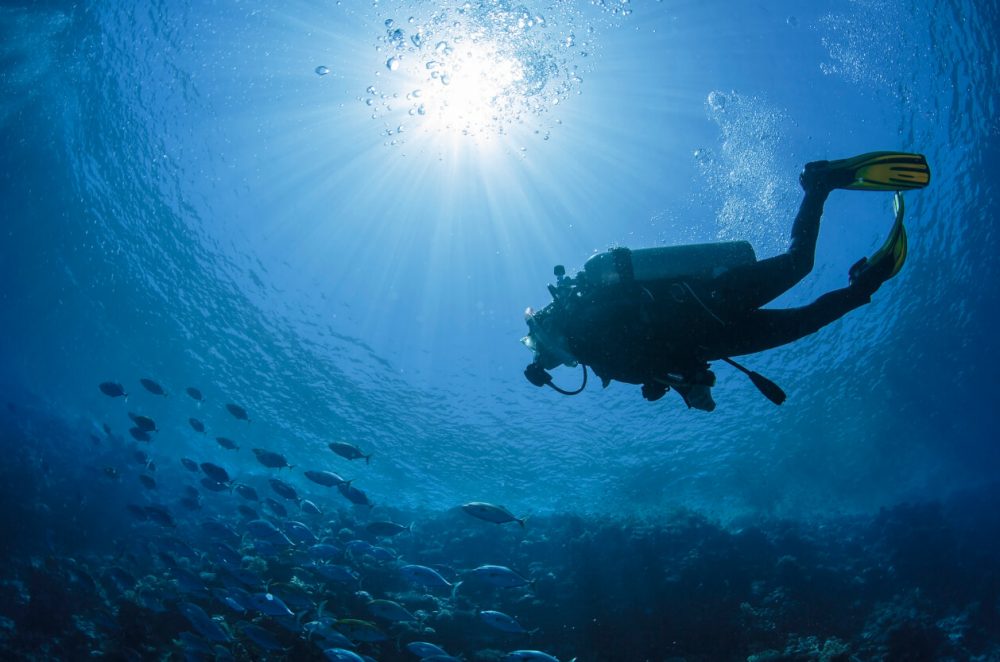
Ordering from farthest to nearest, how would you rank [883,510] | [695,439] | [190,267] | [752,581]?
[695,439] < [883,510] < [190,267] < [752,581]

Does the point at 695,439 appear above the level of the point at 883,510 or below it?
above

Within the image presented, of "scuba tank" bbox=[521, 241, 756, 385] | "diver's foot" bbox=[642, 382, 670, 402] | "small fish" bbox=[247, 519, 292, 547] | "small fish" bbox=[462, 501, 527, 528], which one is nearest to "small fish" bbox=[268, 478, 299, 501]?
"small fish" bbox=[247, 519, 292, 547]

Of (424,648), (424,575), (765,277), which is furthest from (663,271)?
(424,648)

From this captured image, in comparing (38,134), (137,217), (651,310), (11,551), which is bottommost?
(651,310)

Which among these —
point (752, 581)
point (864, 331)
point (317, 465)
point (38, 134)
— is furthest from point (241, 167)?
point (864, 331)

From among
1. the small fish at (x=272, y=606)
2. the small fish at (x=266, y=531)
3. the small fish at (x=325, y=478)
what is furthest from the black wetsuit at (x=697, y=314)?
the small fish at (x=266, y=531)

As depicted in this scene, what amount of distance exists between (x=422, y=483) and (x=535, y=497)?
893 cm

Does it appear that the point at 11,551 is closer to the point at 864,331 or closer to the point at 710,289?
the point at 710,289

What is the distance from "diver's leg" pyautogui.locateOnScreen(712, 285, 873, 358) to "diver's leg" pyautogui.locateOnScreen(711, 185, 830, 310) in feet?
0.60

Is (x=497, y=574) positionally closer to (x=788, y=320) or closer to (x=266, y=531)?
(x=266, y=531)

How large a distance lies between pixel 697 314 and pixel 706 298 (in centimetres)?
18

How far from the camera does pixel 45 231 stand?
2280cm

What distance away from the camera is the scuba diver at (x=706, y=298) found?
4.29 metres

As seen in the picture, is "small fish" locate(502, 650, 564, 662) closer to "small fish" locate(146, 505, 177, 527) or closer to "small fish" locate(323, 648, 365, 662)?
"small fish" locate(323, 648, 365, 662)
